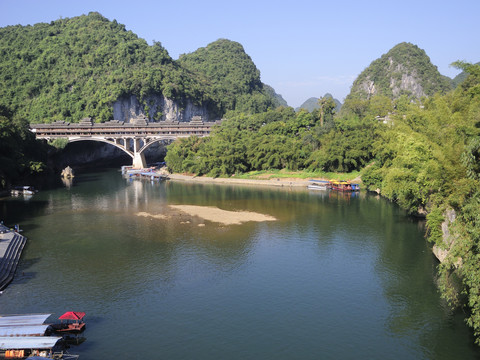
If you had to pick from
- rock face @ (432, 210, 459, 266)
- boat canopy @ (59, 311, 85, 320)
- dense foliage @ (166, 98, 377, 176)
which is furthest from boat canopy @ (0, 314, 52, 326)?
dense foliage @ (166, 98, 377, 176)

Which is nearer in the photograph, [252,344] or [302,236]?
[252,344]

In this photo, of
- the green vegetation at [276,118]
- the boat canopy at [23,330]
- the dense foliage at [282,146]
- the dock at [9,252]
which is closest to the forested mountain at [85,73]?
the green vegetation at [276,118]

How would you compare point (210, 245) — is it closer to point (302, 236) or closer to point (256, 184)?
point (302, 236)

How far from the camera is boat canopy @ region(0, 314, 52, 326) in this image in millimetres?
18797

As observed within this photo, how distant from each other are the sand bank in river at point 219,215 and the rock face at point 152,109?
53.5m

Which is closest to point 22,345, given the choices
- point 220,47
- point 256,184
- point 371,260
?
point 371,260

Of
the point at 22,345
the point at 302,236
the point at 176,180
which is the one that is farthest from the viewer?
the point at 176,180

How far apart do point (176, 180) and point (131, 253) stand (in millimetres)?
40860

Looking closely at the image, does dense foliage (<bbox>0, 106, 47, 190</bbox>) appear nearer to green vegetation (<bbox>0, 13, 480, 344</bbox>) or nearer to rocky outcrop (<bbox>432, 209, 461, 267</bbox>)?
green vegetation (<bbox>0, 13, 480, 344</bbox>)

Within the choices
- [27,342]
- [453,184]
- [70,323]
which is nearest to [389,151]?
[453,184]

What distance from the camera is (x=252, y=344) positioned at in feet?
62.3

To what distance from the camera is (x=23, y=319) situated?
1917 centimetres

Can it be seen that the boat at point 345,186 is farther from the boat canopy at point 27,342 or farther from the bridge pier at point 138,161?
the boat canopy at point 27,342

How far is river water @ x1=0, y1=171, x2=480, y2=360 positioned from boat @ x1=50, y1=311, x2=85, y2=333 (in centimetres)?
53
